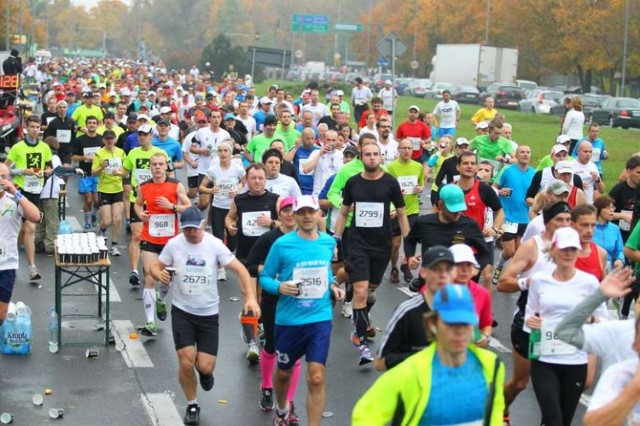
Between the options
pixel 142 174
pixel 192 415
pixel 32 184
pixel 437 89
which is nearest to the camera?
pixel 192 415

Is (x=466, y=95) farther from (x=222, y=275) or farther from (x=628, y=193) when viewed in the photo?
(x=628, y=193)

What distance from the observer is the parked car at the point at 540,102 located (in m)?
61.0

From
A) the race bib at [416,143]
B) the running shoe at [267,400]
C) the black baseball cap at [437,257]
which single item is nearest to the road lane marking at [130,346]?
the running shoe at [267,400]

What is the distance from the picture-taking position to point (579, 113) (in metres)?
24.1

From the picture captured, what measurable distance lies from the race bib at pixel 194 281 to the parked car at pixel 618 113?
42827 millimetres

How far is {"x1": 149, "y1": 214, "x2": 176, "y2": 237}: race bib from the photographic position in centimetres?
1305

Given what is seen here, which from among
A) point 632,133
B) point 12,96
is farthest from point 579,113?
point 632,133

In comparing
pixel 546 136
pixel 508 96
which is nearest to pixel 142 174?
pixel 546 136

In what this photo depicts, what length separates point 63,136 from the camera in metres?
20.5

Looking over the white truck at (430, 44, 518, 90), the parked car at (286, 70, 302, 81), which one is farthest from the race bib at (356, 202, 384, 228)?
the parked car at (286, 70, 302, 81)

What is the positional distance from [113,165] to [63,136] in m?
3.61

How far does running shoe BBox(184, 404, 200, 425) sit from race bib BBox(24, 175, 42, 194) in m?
7.50

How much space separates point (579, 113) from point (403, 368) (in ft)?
64.7

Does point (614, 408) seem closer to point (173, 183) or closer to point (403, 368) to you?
point (403, 368)
